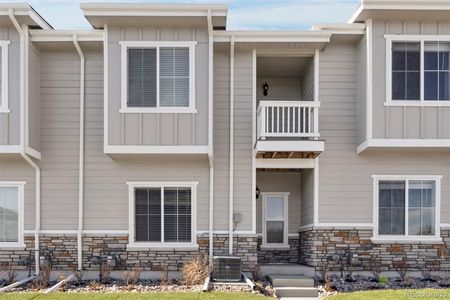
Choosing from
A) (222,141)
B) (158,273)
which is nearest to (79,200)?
(158,273)

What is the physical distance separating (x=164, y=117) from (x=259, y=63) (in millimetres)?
3083

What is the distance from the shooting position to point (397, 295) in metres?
10.2

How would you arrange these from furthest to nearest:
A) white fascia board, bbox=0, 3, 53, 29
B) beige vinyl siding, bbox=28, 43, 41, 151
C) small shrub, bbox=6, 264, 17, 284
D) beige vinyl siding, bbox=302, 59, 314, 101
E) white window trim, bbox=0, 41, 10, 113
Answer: beige vinyl siding, bbox=302, 59, 314, 101, beige vinyl siding, bbox=28, 43, 41, 151, small shrub, bbox=6, 264, 17, 284, white window trim, bbox=0, 41, 10, 113, white fascia board, bbox=0, 3, 53, 29

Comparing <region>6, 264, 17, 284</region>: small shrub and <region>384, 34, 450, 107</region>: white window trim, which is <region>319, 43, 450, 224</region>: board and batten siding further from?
<region>6, 264, 17, 284</region>: small shrub

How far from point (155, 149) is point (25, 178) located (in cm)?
340

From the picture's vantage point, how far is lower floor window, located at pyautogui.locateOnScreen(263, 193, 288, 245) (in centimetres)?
1453

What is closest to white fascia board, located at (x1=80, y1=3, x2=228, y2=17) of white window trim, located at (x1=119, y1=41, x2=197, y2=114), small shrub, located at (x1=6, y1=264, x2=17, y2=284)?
white window trim, located at (x1=119, y1=41, x2=197, y2=114)

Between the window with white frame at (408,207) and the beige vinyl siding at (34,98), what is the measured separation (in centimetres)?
810

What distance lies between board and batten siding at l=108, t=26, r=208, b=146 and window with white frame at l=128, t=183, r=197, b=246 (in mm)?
1303

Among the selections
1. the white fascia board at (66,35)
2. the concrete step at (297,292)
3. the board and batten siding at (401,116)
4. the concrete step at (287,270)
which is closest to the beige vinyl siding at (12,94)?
the white fascia board at (66,35)

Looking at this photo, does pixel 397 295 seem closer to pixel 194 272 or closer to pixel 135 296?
pixel 194 272

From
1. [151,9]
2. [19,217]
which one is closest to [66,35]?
[151,9]

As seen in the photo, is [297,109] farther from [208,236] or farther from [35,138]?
[35,138]

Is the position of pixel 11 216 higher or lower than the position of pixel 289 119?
lower
